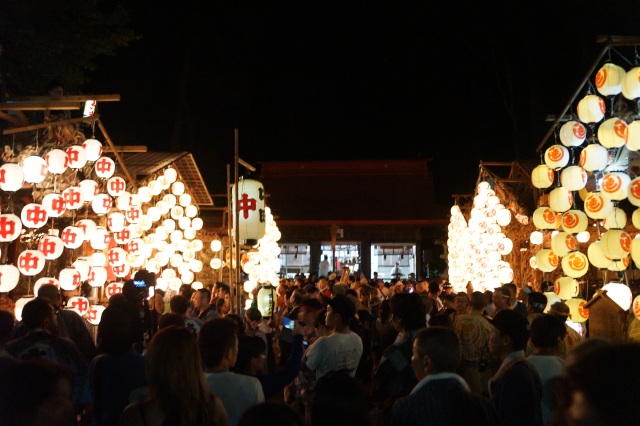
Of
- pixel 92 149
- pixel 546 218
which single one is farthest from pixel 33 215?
pixel 546 218

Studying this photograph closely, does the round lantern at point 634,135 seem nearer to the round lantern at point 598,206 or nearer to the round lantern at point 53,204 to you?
the round lantern at point 598,206

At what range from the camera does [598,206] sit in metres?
8.85

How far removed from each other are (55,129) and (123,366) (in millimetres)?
9873

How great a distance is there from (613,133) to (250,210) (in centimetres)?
619

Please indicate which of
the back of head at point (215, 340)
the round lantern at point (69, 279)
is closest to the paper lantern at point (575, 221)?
the back of head at point (215, 340)

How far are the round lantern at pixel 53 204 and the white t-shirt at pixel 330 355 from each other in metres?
7.58

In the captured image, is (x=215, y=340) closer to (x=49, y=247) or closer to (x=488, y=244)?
(x=49, y=247)

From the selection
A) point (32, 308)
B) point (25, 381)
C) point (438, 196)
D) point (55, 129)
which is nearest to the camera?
point (25, 381)

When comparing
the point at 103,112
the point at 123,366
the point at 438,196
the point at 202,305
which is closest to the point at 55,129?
the point at 202,305

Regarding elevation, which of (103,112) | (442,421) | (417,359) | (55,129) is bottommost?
(442,421)

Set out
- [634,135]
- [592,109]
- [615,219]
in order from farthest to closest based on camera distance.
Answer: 1. [592,109]
2. [615,219]
3. [634,135]

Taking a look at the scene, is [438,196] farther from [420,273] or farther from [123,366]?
[123,366]

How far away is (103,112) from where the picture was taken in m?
25.5

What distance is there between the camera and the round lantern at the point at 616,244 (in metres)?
8.33
